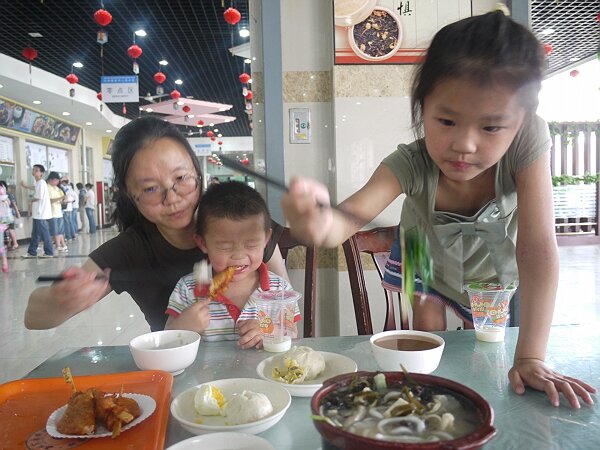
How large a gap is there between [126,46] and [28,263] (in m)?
3.90

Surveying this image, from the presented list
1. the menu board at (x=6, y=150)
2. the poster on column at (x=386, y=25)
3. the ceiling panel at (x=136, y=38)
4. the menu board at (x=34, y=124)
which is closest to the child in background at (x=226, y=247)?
the poster on column at (x=386, y=25)

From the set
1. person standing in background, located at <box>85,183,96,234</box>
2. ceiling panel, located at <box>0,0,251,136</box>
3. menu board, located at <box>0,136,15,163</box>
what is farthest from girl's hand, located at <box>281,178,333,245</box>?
person standing in background, located at <box>85,183,96,234</box>

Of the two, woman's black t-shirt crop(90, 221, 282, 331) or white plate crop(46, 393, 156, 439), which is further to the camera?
woman's black t-shirt crop(90, 221, 282, 331)

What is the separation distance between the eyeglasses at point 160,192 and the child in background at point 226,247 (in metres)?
0.07

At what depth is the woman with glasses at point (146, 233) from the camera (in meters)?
1.32

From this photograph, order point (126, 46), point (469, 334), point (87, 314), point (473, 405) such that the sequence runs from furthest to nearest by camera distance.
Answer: point (126, 46) → point (87, 314) → point (469, 334) → point (473, 405)

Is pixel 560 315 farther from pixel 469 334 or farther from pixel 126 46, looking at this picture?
pixel 126 46

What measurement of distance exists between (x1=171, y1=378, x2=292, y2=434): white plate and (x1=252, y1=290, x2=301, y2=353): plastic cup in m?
0.30

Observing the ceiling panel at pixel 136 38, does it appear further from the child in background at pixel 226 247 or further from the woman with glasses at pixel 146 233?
the child in background at pixel 226 247

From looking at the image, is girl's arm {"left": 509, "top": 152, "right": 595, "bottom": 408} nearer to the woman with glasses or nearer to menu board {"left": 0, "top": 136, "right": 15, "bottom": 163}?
the woman with glasses

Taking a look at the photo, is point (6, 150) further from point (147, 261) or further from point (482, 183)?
point (482, 183)

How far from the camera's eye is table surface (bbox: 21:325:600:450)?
2.56 ft

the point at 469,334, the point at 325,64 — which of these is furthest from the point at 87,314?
the point at 469,334

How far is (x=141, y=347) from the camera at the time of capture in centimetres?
117
